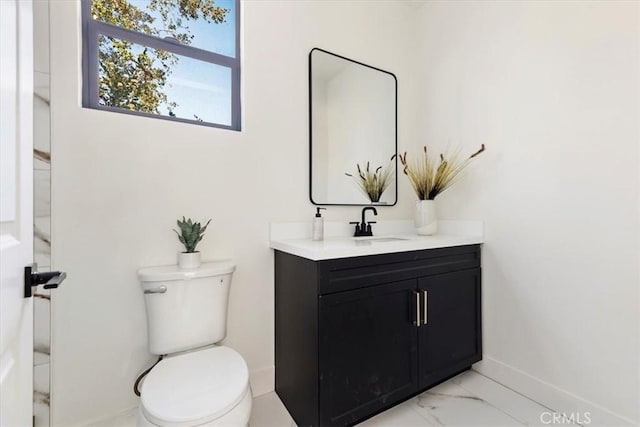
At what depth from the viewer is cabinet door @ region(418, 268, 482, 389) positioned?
60.8 inches

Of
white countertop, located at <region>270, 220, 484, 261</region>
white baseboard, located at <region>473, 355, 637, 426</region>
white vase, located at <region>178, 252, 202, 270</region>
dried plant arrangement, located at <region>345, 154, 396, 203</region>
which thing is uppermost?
dried plant arrangement, located at <region>345, 154, 396, 203</region>

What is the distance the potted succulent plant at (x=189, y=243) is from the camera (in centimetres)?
134

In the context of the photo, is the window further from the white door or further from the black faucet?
the black faucet

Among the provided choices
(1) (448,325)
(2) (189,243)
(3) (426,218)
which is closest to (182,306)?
(2) (189,243)

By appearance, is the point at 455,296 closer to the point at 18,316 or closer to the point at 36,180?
the point at 18,316

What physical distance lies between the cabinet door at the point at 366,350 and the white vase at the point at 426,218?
0.56 m

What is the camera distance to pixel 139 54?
1452 mm

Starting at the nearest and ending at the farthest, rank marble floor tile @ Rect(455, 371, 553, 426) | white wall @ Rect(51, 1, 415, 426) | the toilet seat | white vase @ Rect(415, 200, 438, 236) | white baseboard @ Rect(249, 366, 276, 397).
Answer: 1. the toilet seat
2. white wall @ Rect(51, 1, 415, 426)
3. marble floor tile @ Rect(455, 371, 553, 426)
4. white baseboard @ Rect(249, 366, 276, 397)
5. white vase @ Rect(415, 200, 438, 236)

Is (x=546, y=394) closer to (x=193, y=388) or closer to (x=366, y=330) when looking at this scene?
(x=366, y=330)

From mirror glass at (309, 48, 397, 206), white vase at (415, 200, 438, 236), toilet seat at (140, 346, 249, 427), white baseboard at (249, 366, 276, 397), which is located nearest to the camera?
toilet seat at (140, 346, 249, 427)

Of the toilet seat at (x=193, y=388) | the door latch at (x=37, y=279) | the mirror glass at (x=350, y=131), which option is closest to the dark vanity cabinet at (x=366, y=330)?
the toilet seat at (x=193, y=388)

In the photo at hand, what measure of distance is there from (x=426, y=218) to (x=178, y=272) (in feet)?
5.04

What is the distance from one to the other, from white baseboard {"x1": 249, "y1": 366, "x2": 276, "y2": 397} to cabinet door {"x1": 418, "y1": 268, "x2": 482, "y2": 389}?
2.74 feet

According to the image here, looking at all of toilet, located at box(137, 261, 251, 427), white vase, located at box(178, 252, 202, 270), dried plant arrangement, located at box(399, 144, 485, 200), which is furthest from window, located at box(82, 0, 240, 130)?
dried plant arrangement, located at box(399, 144, 485, 200)
